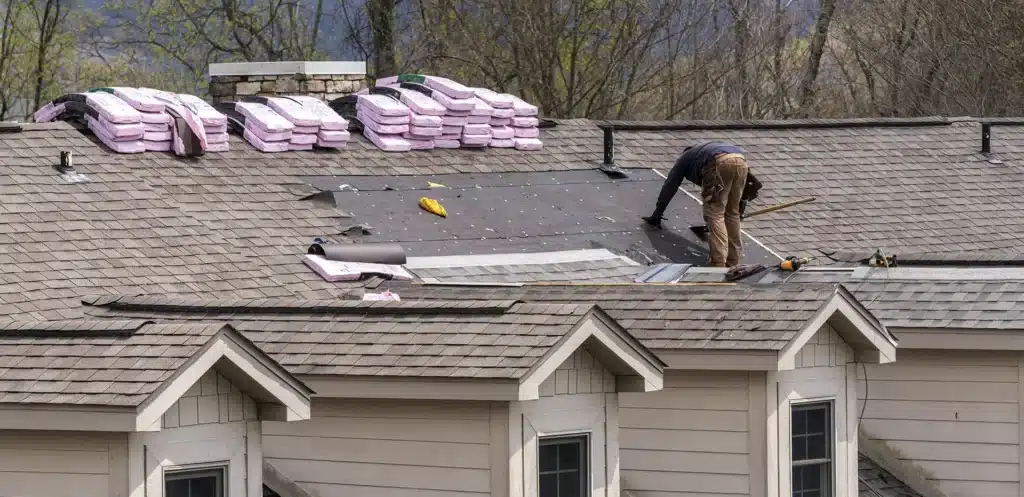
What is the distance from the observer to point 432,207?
21.0 metres

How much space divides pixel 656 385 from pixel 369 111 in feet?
34.2

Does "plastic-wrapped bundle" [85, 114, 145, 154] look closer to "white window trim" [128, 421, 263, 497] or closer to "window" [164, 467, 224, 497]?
"white window trim" [128, 421, 263, 497]

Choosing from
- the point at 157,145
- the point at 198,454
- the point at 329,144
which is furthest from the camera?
the point at 329,144

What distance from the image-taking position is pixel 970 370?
55.1 ft

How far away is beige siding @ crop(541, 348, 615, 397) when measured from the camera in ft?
43.1

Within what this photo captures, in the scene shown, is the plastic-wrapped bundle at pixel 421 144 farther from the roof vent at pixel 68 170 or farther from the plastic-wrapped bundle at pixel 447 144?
the roof vent at pixel 68 170

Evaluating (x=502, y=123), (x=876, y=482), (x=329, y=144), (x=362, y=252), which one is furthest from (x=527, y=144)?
(x=876, y=482)

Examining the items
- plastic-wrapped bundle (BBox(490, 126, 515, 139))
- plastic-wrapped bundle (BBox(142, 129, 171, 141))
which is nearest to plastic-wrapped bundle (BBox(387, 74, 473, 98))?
plastic-wrapped bundle (BBox(490, 126, 515, 139))

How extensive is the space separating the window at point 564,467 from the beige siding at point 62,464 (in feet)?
10.9

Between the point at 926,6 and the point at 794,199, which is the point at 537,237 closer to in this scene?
the point at 794,199

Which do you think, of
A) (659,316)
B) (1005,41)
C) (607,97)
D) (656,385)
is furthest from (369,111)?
(1005,41)

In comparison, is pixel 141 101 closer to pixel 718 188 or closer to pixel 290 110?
pixel 290 110

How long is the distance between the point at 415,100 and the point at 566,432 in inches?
425

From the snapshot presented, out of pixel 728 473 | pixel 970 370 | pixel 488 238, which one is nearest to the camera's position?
pixel 728 473
